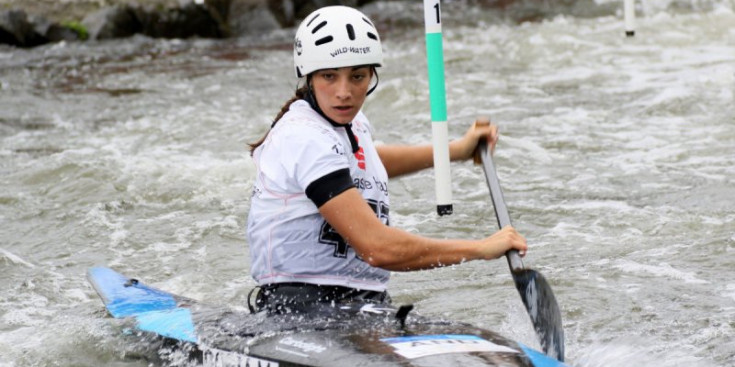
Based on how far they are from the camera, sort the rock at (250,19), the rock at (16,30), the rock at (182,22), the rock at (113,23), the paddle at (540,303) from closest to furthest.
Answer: the paddle at (540,303), the rock at (16,30), the rock at (113,23), the rock at (182,22), the rock at (250,19)

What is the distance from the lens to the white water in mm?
5789

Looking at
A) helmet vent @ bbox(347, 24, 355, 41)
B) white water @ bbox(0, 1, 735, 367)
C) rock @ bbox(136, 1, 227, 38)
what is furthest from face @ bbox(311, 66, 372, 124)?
rock @ bbox(136, 1, 227, 38)

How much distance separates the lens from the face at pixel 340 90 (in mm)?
4109

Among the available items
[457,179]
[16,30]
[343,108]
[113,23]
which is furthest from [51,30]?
[343,108]

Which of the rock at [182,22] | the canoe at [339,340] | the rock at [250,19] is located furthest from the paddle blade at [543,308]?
the rock at [250,19]

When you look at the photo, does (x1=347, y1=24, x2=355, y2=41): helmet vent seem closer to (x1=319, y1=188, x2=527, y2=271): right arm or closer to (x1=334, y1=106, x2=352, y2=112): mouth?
(x1=334, y1=106, x2=352, y2=112): mouth

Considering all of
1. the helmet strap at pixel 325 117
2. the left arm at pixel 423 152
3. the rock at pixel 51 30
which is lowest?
the rock at pixel 51 30

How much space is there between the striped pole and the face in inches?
407

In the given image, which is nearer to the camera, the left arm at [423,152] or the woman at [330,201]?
the woman at [330,201]

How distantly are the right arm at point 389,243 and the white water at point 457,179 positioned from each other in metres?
1.22

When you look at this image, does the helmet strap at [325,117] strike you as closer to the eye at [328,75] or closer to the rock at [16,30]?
the eye at [328,75]

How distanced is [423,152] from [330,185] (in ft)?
3.89

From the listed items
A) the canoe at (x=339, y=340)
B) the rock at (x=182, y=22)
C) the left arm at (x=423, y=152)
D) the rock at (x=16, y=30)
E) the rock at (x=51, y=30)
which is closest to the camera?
the canoe at (x=339, y=340)

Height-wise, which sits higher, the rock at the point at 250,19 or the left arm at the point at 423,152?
the left arm at the point at 423,152
